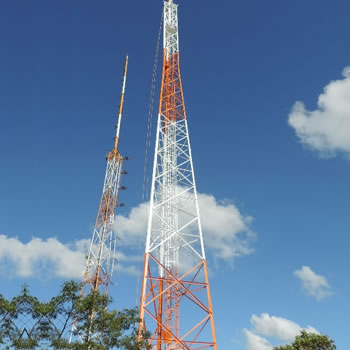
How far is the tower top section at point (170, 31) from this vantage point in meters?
A: 38.3

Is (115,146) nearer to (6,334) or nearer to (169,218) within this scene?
(169,218)

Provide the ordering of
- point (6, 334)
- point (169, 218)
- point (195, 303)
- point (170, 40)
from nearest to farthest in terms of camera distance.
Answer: point (6, 334), point (195, 303), point (169, 218), point (170, 40)

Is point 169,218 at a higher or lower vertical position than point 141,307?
higher

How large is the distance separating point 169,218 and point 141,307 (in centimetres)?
777

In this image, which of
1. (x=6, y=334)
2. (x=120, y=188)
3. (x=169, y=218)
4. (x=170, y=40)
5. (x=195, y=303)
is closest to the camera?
(x=6, y=334)

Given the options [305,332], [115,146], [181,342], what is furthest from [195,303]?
[115,146]

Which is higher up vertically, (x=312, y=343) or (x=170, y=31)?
(x=170, y=31)

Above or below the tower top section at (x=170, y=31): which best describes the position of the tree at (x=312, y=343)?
below

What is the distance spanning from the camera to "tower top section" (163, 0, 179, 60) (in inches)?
1507

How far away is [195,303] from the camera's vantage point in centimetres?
2655

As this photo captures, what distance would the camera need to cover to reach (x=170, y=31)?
3872 centimetres

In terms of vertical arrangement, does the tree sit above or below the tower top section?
below

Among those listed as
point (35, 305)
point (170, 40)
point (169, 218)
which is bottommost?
point (35, 305)

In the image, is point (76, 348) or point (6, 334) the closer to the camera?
point (76, 348)
